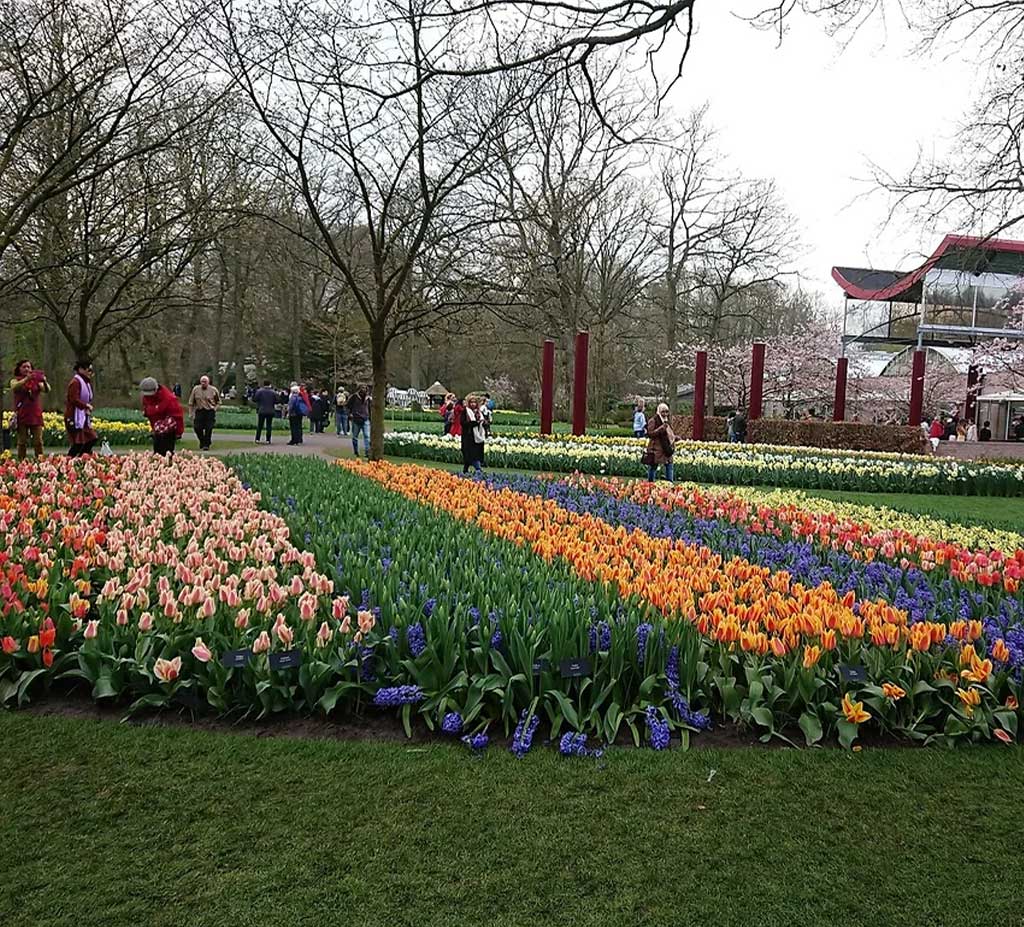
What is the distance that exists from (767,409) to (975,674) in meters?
44.3

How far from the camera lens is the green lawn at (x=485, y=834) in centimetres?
232

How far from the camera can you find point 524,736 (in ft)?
10.7

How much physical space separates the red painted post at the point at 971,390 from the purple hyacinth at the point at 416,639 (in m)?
33.7

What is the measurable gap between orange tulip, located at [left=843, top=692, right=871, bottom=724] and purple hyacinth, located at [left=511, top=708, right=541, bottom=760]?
1.27m

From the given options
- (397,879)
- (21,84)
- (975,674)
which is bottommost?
(397,879)

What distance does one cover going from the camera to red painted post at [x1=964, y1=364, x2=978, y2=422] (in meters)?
32.7

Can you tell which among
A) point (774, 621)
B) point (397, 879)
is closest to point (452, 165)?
point (774, 621)

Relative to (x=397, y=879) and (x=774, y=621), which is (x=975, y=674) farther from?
(x=397, y=879)

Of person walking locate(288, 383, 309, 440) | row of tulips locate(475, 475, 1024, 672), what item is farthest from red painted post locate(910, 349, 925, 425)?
row of tulips locate(475, 475, 1024, 672)

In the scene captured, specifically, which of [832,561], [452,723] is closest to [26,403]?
[452,723]

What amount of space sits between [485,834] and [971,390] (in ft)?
115

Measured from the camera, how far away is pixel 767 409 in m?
45.8

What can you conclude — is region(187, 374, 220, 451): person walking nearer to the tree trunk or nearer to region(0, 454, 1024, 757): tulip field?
the tree trunk

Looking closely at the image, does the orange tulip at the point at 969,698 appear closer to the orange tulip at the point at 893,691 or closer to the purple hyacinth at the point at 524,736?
the orange tulip at the point at 893,691
